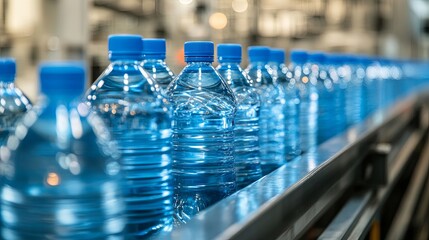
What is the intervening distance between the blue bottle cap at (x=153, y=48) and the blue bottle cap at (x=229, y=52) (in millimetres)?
150

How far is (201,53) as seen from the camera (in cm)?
119

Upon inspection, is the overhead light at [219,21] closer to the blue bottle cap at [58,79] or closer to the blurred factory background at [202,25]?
the blurred factory background at [202,25]

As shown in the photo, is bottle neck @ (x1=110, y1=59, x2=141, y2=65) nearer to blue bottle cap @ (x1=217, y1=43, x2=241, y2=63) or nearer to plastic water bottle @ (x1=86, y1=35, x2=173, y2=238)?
plastic water bottle @ (x1=86, y1=35, x2=173, y2=238)

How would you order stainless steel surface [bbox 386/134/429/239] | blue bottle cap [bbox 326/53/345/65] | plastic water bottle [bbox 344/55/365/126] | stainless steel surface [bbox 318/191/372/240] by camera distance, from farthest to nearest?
stainless steel surface [bbox 386/134/429/239]
plastic water bottle [bbox 344/55/365/126]
blue bottle cap [bbox 326/53/345/65]
stainless steel surface [bbox 318/191/372/240]

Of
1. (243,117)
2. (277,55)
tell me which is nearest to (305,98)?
(277,55)

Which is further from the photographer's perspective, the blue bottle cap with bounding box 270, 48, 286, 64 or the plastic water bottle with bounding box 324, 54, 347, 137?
the plastic water bottle with bounding box 324, 54, 347, 137

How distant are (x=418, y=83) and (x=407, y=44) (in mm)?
4989

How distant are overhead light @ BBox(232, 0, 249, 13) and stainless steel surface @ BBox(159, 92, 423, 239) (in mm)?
6099

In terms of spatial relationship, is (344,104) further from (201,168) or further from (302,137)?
(201,168)

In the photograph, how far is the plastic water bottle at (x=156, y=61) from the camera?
126cm

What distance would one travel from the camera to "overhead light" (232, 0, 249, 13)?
813 cm

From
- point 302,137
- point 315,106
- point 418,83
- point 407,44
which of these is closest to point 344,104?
point 315,106

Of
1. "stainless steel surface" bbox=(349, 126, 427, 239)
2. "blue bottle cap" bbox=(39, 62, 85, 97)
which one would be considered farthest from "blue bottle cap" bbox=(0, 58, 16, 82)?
"stainless steel surface" bbox=(349, 126, 427, 239)

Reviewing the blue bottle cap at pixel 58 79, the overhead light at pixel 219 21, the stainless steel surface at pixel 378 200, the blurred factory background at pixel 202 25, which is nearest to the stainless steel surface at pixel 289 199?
the stainless steel surface at pixel 378 200
